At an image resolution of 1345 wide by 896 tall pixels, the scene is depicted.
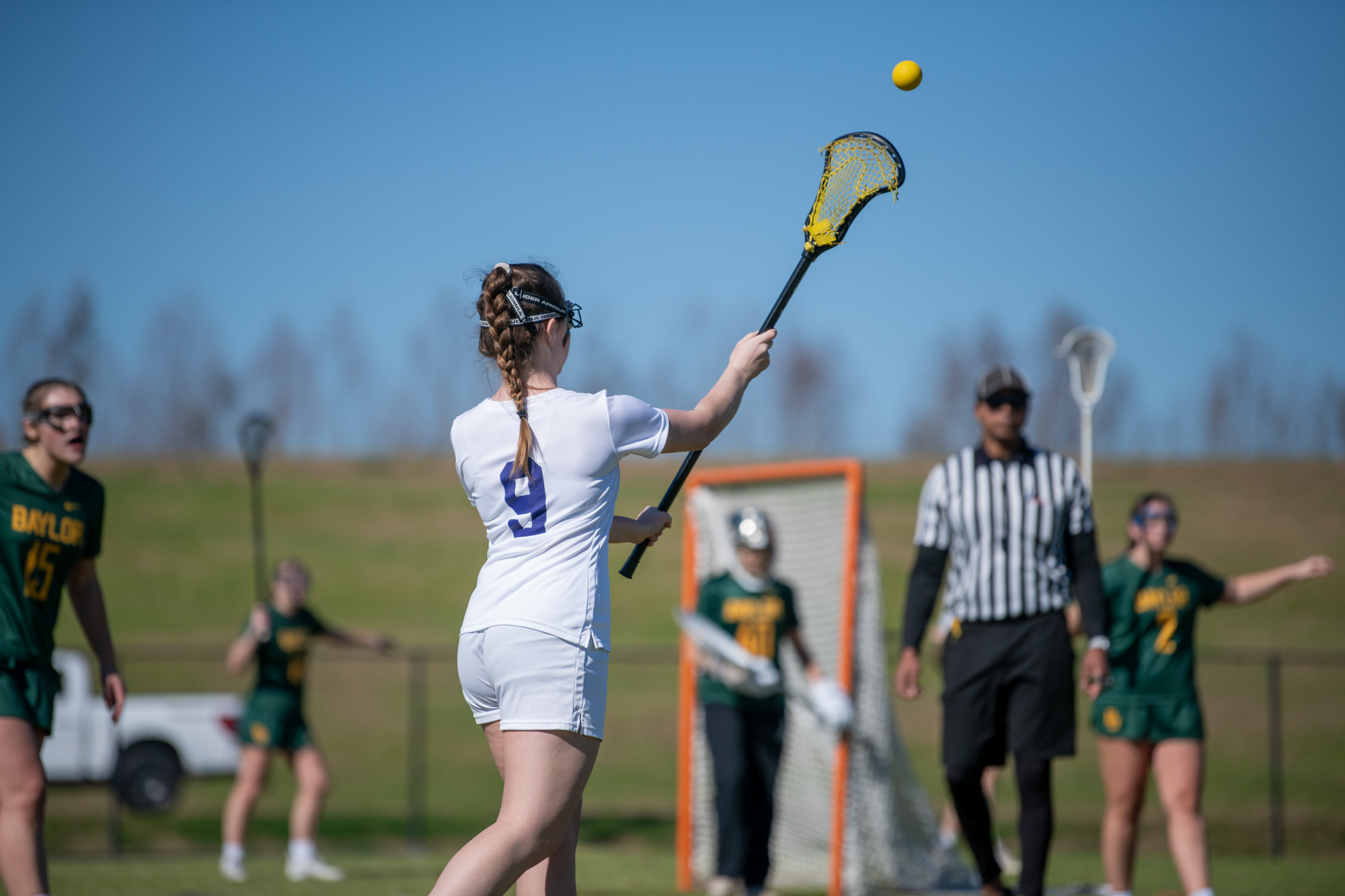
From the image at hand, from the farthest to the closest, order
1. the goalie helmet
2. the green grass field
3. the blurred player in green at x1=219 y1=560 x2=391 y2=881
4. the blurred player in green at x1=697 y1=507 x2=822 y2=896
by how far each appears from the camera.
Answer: the green grass field, the blurred player in green at x1=219 y1=560 x2=391 y2=881, the goalie helmet, the blurred player in green at x1=697 y1=507 x2=822 y2=896

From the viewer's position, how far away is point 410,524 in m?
30.6

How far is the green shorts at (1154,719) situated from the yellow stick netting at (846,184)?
9.90 feet

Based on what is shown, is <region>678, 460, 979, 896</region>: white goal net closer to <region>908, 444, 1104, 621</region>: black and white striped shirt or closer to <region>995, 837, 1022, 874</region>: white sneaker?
Result: <region>995, 837, 1022, 874</region>: white sneaker

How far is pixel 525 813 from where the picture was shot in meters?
2.79

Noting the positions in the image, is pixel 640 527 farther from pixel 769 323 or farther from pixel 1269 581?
pixel 1269 581

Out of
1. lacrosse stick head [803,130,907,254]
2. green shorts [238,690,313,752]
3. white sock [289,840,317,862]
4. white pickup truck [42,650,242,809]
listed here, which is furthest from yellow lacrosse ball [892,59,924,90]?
white pickup truck [42,650,242,809]

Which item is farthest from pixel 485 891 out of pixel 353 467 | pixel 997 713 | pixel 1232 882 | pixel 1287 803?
pixel 353 467

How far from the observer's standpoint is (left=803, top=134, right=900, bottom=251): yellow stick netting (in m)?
3.57

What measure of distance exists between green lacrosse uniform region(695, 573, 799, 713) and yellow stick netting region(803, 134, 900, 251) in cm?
371

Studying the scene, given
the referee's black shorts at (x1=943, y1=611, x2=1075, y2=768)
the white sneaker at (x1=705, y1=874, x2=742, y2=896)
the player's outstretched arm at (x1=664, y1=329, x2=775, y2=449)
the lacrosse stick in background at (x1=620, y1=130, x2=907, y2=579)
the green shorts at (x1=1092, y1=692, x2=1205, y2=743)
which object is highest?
the lacrosse stick in background at (x1=620, y1=130, x2=907, y2=579)

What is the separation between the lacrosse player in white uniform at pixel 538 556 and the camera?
2.81 m

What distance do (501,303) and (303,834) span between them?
6.10 metres

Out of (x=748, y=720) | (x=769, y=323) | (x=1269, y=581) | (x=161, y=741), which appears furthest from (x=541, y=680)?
(x=161, y=741)

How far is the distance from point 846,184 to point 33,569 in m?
3.04
